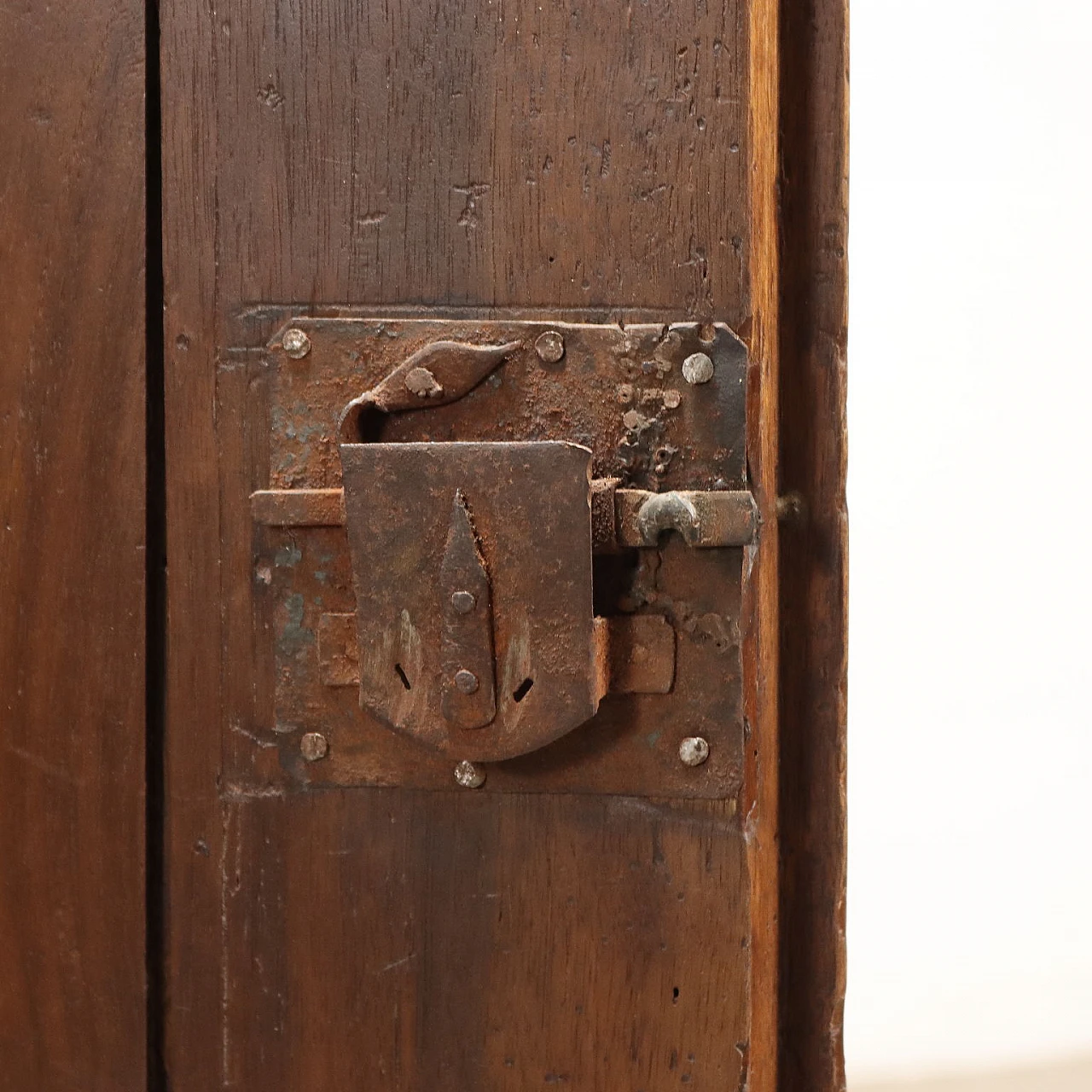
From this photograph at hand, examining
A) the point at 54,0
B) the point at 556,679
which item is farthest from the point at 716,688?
the point at 54,0

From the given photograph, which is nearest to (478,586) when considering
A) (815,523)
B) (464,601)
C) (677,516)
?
(464,601)

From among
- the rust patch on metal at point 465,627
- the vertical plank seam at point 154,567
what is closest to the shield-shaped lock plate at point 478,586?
the rust patch on metal at point 465,627

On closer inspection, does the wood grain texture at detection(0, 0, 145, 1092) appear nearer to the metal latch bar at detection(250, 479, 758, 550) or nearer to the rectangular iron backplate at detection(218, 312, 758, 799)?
the rectangular iron backplate at detection(218, 312, 758, 799)

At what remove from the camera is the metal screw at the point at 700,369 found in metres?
0.63

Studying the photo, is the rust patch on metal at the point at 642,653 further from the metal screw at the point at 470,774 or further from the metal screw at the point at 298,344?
the metal screw at the point at 298,344

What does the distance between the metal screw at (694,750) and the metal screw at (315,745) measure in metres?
0.20

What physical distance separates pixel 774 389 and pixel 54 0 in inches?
19.0

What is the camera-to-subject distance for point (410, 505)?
62 centimetres

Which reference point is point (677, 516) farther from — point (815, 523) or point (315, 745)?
point (315, 745)

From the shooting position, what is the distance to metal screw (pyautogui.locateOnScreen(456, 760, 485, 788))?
0.66 meters

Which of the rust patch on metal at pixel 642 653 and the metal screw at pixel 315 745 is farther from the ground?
the rust patch on metal at pixel 642 653

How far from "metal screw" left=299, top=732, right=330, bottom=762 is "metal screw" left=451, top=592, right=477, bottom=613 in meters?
0.13

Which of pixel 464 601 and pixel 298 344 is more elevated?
pixel 298 344

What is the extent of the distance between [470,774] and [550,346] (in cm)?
25
